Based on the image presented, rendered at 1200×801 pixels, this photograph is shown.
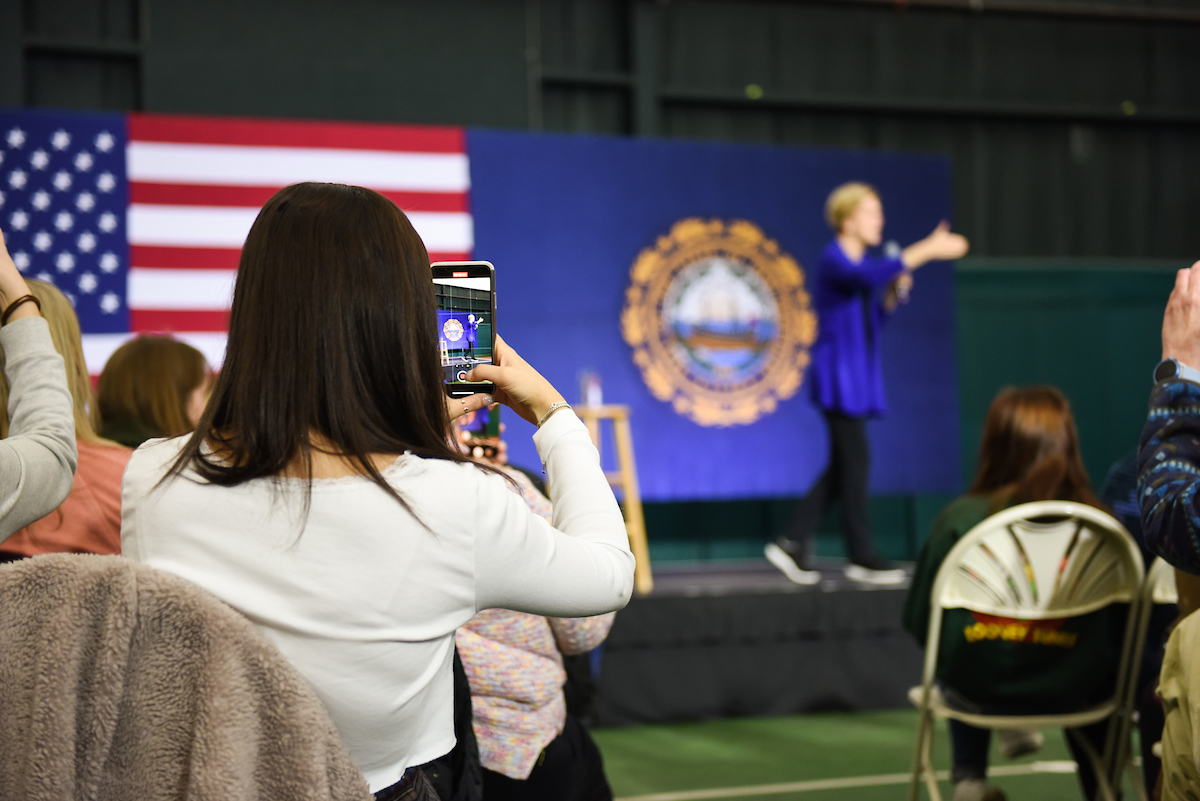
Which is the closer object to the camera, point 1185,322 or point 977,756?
point 1185,322

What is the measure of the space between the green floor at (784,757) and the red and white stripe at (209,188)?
2.28 meters

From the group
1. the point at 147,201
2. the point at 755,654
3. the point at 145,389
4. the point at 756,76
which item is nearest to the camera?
the point at 145,389

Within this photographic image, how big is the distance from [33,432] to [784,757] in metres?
2.64

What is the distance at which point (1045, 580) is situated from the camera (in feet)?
6.43

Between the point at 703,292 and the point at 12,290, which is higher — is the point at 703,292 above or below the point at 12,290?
above

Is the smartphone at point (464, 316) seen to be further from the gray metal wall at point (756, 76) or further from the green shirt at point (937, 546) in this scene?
the gray metal wall at point (756, 76)

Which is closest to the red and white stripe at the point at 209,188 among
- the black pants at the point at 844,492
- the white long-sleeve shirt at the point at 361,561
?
the black pants at the point at 844,492

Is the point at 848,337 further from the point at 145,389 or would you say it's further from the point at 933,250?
the point at 145,389

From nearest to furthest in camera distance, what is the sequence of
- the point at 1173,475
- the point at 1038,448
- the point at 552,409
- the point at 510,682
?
1. the point at 552,409
2. the point at 1173,475
3. the point at 510,682
4. the point at 1038,448

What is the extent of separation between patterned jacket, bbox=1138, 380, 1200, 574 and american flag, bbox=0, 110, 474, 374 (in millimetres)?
3411

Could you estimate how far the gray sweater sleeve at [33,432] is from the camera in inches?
38.5

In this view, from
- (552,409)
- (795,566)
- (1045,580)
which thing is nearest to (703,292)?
(795,566)

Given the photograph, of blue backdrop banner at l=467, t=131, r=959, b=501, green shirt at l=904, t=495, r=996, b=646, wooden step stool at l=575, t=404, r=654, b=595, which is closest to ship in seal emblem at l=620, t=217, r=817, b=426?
blue backdrop banner at l=467, t=131, r=959, b=501

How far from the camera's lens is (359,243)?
2.72 feet
